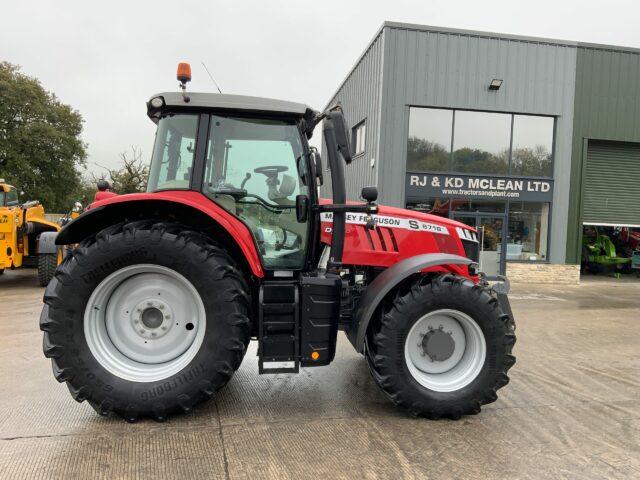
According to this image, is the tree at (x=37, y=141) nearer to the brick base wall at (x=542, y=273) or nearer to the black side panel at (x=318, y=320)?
the brick base wall at (x=542, y=273)

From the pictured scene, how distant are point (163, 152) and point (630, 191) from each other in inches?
588

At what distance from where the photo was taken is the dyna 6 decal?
383 centimetres

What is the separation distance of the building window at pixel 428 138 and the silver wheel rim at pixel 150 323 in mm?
10270

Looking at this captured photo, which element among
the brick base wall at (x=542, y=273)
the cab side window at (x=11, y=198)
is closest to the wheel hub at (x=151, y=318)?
the cab side window at (x=11, y=198)

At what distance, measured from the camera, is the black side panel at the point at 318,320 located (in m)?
3.31

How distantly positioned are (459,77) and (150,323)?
11589 mm

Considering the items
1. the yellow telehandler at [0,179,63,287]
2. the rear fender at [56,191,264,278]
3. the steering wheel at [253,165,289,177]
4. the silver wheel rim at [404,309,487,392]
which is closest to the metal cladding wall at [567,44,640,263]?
the silver wheel rim at [404,309,487,392]

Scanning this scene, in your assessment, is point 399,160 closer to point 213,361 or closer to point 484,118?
point 484,118

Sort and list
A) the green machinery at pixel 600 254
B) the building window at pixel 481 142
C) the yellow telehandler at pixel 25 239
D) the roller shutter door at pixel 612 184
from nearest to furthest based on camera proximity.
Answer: the yellow telehandler at pixel 25 239, the building window at pixel 481 142, the roller shutter door at pixel 612 184, the green machinery at pixel 600 254

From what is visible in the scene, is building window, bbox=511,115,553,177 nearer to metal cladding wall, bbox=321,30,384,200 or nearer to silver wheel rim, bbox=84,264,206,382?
metal cladding wall, bbox=321,30,384,200

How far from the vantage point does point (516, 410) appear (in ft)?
→ 11.9

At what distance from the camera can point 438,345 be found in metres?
3.46

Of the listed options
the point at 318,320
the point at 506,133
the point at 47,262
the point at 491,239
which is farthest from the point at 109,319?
the point at 506,133

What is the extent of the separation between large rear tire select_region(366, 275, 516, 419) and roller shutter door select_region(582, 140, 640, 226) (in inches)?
483
